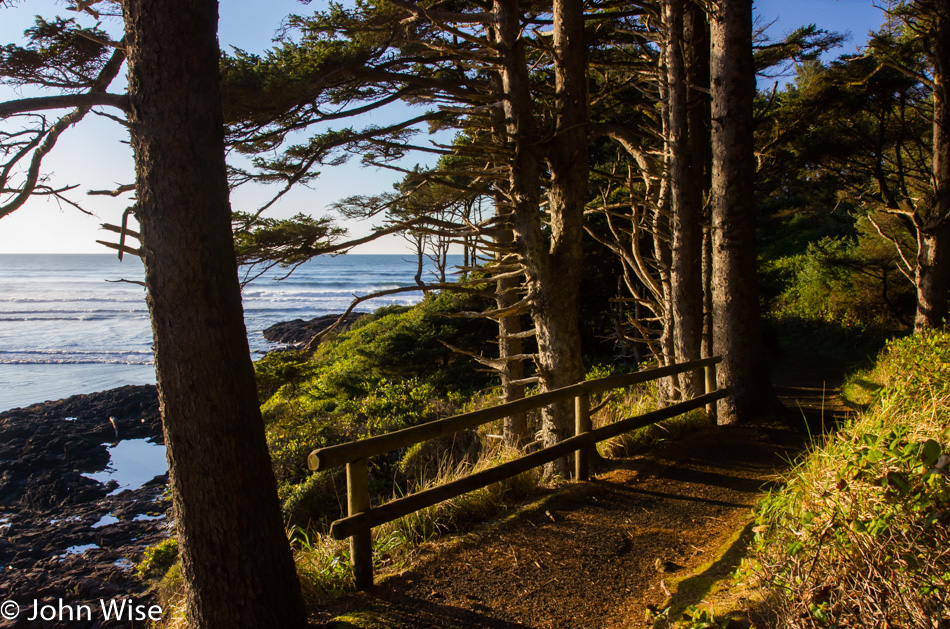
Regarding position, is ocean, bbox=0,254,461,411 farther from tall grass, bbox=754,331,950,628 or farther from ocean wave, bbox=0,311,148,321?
tall grass, bbox=754,331,950,628

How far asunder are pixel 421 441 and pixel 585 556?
1.40 m

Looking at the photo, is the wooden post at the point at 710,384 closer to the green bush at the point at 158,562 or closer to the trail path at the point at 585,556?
the trail path at the point at 585,556

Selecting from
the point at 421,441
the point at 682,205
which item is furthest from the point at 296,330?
the point at 421,441

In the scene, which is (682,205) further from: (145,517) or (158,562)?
(145,517)

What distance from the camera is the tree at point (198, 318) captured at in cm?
306

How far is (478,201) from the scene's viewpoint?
38.3 feet

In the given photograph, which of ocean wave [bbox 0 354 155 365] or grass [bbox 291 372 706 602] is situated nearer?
grass [bbox 291 372 706 602]

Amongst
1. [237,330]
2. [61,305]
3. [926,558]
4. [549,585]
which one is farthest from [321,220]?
[61,305]

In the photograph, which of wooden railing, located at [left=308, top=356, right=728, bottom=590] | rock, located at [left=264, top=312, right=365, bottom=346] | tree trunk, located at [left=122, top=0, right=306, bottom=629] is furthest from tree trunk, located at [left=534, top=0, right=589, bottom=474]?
rock, located at [left=264, top=312, right=365, bottom=346]

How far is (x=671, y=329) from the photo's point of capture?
385 inches

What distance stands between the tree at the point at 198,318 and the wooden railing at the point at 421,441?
0.50 metres

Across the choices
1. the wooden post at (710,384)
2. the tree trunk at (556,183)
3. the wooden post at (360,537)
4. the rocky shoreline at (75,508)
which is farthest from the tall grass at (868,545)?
the rocky shoreline at (75,508)

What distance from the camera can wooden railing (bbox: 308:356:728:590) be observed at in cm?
363

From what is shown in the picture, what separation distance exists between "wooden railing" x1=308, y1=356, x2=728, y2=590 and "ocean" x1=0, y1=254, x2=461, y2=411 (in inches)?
142
